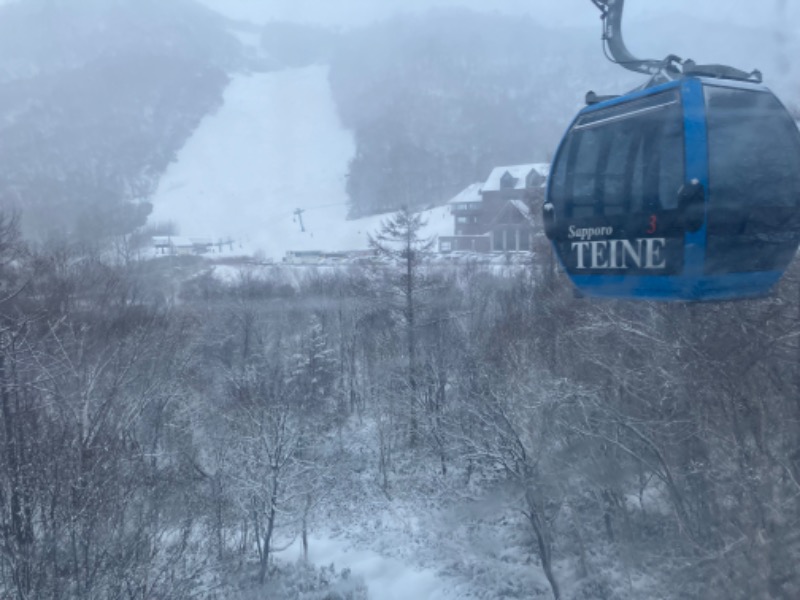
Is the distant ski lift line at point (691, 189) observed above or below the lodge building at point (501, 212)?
below

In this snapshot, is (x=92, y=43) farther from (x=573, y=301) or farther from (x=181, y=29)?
(x=573, y=301)

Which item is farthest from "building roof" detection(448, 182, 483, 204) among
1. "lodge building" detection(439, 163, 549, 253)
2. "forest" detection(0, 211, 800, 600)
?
"forest" detection(0, 211, 800, 600)

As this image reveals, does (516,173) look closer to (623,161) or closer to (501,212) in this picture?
(501,212)

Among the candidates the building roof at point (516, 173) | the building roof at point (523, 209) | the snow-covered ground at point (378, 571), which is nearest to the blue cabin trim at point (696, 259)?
the building roof at point (523, 209)

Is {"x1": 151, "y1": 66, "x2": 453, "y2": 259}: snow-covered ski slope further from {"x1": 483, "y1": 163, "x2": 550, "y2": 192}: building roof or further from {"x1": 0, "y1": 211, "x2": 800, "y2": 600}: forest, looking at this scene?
{"x1": 0, "y1": 211, "x2": 800, "y2": 600}: forest

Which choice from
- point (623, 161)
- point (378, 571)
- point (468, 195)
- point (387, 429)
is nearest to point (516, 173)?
point (468, 195)

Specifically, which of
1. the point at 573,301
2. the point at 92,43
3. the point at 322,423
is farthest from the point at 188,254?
the point at 92,43

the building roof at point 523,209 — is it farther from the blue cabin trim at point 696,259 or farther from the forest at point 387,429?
the blue cabin trim at point 696,259
